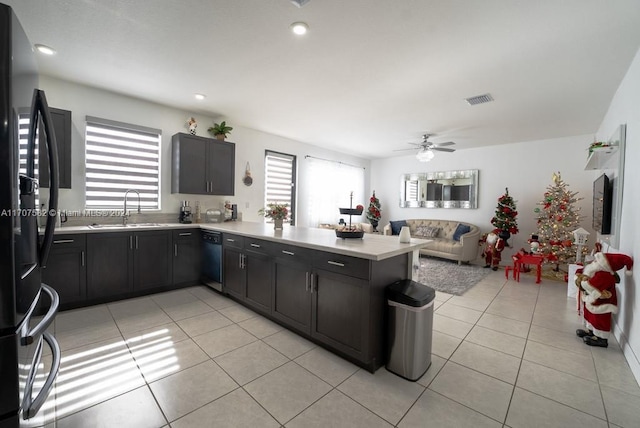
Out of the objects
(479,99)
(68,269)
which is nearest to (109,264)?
(68,269)

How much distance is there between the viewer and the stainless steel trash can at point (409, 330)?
1.99 m

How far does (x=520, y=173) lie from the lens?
19.4 feet

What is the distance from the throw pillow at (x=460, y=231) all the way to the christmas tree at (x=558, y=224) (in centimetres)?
128

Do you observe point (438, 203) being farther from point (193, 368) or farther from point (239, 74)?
point (193, 368)

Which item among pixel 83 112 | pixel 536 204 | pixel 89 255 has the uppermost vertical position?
pixel 83 112

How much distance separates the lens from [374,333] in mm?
2076

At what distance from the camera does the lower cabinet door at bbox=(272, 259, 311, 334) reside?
2.47 m

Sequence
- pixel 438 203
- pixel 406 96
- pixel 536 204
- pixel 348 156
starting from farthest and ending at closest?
pixel 348 156 < pixel 438 203 < pixel 536 204 < pixel 406 96

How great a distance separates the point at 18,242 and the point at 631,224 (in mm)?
4021

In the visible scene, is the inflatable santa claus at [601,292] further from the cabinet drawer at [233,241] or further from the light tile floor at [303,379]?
the cabinet drawer at [233,241]

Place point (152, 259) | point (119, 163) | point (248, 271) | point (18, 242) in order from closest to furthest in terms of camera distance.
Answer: point (18, 242) → point (248, 271) → point (152, 259) → point (119, 163)

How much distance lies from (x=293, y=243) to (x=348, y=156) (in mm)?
5579

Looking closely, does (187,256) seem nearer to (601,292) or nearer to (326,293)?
(326,293)

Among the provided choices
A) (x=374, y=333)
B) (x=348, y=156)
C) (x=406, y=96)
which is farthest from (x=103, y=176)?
(x=348, y=156)
